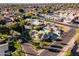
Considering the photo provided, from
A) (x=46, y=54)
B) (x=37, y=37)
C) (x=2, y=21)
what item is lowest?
(x=46, y=54)

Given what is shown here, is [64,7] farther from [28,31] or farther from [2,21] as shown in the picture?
[2,21]

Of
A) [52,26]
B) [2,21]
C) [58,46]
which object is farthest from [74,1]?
[2,21]

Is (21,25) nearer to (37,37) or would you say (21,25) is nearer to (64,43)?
(37,37)

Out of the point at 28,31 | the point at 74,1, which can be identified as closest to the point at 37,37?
the point at 28,31

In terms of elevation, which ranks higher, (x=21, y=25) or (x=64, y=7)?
(x=64, y=7)

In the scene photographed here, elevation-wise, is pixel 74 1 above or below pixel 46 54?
above

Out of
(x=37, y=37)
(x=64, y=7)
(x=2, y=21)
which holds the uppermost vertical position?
(x=64, y=7)

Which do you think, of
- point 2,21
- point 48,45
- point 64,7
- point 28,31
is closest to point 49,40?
point 48,45
